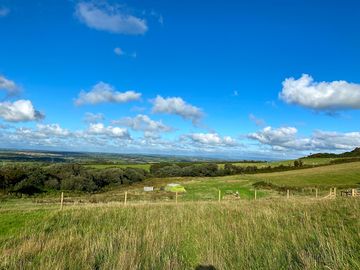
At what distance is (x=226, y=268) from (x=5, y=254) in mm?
3990

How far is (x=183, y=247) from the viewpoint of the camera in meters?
8.20

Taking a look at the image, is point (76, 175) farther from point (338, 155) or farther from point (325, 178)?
point (338, 155)

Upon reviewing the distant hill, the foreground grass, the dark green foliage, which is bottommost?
the dark green foliage

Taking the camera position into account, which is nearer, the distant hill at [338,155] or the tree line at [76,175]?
the tree line at [76,175]

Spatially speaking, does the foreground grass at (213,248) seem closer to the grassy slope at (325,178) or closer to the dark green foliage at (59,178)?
the grassy slope at (325,178)

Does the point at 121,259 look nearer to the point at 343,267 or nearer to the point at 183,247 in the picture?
the point at 183,247

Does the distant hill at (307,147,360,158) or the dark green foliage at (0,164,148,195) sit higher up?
the distant hill at (307,147,360,158)

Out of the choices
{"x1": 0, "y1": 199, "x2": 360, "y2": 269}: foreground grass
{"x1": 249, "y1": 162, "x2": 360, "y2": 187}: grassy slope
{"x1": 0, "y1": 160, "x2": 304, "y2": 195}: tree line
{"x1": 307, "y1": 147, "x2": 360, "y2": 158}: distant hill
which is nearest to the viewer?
{"x1": 0, "y1": 199, "x2": 360, "y2": 269}: foreground grass

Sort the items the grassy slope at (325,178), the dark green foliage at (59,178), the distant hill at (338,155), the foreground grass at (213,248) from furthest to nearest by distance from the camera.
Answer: the distant hill at (338,155), the dark green foliage at (59,178), the grassy slope at (325,178), the foreground grass at (213,248)

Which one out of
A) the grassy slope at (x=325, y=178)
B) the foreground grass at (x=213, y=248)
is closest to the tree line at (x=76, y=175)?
the grassy slope at (x=325, y=178)

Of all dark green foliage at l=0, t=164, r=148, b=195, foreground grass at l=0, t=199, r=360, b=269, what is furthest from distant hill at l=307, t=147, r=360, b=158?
foreground grass at l=0, t=199, r=360, b=269

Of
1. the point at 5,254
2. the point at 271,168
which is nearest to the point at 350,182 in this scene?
the point at 271,168

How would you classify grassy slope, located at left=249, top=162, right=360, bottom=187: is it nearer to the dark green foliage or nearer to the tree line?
the tree line

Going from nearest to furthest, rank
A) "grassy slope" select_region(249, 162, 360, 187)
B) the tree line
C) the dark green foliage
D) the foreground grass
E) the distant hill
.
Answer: the foreground grass, "grassy slope" select_region(249, 162, 360, 187), the dark green foliage, the tree line, the distant hill
